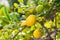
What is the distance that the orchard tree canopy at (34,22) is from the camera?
0.52m

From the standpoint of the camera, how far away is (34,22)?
527 millimetres

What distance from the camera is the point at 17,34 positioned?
22.6 inches

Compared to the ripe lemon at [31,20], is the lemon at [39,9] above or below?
above

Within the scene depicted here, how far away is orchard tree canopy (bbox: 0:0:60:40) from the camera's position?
519 mm

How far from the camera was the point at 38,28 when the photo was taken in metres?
A: 0.57

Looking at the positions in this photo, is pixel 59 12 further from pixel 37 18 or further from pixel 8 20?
pixel 8 20

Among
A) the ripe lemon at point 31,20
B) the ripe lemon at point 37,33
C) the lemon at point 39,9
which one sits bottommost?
the ripe lemon at point 37,33

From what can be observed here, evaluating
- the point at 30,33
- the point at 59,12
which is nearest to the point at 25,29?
the point at 30,33

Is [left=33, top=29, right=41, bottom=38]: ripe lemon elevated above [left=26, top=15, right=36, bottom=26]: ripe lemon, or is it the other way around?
[left=26, top=15, right=36, bottom=26]: ripe lemon

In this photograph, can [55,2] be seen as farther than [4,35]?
No

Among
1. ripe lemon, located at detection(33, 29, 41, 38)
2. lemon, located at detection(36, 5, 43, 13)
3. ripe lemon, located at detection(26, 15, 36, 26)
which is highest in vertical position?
lemon, located at detection(36, 5, 43, 13)

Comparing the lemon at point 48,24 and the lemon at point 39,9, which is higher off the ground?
the lemon at point 39,9

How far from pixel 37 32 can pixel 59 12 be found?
0.09 meters

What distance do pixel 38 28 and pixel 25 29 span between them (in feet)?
0.20
